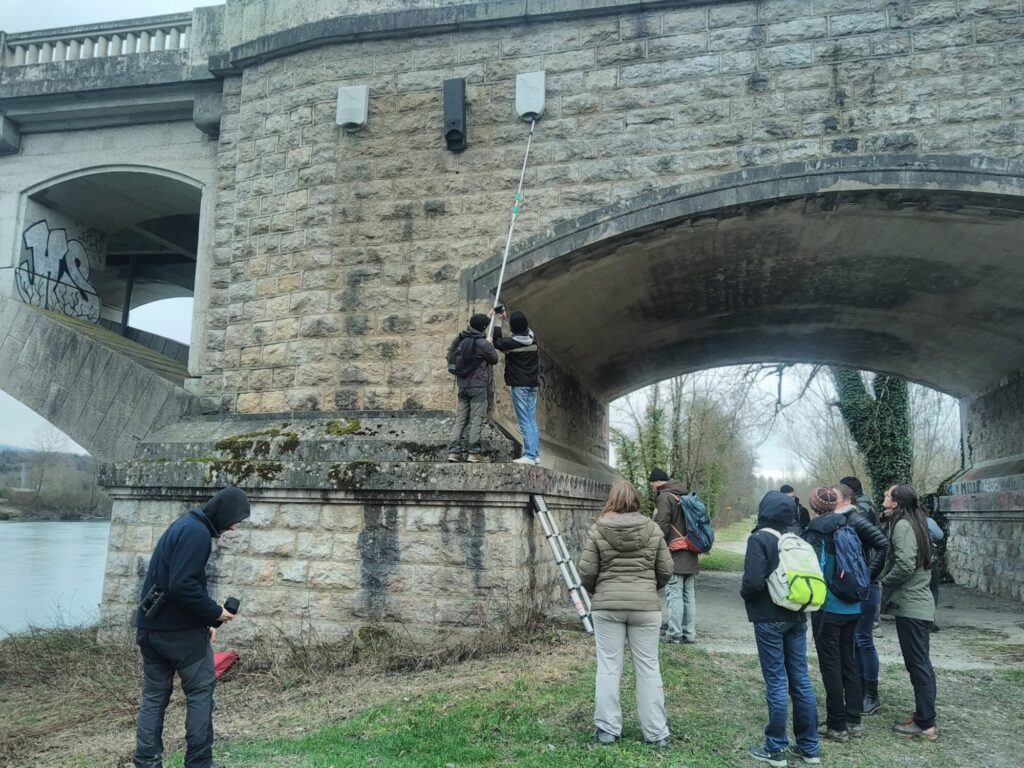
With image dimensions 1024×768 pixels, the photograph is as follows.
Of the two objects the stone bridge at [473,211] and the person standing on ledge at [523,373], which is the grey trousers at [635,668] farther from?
the person standing on ledge at [523,373]

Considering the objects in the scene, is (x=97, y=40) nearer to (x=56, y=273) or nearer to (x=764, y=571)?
(x=56, y=273)

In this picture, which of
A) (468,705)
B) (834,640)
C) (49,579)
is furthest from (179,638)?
(49,579)

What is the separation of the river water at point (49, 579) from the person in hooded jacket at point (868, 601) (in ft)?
30.0

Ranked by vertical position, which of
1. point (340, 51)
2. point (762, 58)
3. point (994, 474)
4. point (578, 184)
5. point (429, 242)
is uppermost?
point (340, 51)

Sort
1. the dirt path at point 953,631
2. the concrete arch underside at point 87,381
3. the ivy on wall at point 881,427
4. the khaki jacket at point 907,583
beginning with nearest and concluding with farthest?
the khaki jacket at point 907,583 < the dirt path at point 953,631 < the concrete arch underside at point 87,381 < the ivy on wall at point 881,427

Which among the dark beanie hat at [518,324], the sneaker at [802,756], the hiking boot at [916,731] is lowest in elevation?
the sneaker at [802,756]

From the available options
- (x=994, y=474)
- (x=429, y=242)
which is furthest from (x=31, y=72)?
(x=994, y=474)

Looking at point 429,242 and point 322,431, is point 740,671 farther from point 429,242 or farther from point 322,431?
point 429,242

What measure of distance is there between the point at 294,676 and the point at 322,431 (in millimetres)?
2275

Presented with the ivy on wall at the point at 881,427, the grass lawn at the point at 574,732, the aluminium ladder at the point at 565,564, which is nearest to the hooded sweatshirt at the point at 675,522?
the aluminium ladder at the point at 565,564

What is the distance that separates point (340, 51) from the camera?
863cm

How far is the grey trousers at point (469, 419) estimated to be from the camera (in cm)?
705

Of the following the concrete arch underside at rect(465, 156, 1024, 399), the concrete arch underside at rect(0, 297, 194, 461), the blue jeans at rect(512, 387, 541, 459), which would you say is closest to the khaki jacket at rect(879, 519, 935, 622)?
the blue jeans at rect(512, 387, 541, 459)

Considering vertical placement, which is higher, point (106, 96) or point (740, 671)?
point (106, 96)
